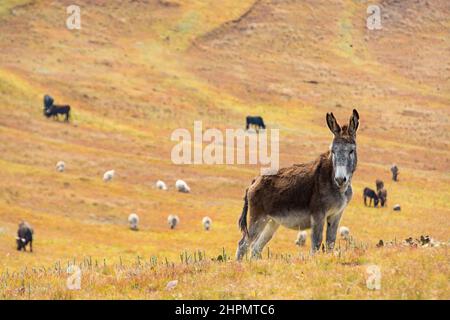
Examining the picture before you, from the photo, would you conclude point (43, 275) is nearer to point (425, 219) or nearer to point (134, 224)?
point (134, 224)

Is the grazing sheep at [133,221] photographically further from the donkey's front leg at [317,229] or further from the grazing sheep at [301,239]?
the donkey's front leg at [317,229]

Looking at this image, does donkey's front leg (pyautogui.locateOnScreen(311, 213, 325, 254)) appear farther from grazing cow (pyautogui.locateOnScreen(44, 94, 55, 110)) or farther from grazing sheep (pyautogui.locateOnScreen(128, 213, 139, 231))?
grazing cow (pyautogui.locateOnScreen(44, 94, 55, 110))

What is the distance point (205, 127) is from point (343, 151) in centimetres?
8120

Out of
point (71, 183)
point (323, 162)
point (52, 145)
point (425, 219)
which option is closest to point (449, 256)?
point (323, 162)

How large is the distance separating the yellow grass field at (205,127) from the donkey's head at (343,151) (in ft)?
4.40

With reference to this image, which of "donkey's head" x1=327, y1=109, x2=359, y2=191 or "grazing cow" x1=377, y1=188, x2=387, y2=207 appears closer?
"donkey's head" x1=327, y1=109, x2=359, y2=191

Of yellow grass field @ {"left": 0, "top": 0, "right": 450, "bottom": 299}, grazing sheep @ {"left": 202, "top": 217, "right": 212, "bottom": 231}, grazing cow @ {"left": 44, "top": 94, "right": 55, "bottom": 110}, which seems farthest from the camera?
grazing cow @ {"left": 44, "top": 94, "right": 55, "bottom": 110}

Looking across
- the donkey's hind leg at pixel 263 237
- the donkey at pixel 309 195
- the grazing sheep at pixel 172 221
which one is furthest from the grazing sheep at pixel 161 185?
the donkey's hind leg at pixel 263 237

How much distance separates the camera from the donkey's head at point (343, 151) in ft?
48.0

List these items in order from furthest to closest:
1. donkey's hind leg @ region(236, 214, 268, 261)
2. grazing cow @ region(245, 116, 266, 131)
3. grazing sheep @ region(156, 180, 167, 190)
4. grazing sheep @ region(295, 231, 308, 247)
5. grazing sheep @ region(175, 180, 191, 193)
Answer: grazing cow @ region(245, 116, 266, 131) < grazing sheep @ region(156, 180, 167, 190) < grazing sheep @ region(175, 180, 191, 193) < grazing sheep @ region(295, 231, 308, 247) < donkey's hind leg @ region(236, 214, 268, 261)

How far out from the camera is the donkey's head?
1462cm

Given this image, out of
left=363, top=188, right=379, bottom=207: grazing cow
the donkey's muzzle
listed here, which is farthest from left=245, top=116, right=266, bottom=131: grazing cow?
the donkey's muzzle

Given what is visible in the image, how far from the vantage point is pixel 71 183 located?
62031 mm
